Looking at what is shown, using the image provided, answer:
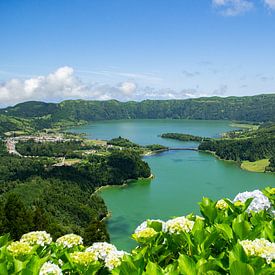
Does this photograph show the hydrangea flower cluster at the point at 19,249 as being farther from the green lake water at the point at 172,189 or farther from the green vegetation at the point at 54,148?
the green vegetation at the point at 54,148

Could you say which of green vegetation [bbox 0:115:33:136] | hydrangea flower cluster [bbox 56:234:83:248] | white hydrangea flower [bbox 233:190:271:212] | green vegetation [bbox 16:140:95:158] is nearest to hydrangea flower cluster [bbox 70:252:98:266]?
hydrangea flower cluster [bbox 56:234:83:248]

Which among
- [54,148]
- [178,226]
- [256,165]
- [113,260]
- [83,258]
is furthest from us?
[54,148]

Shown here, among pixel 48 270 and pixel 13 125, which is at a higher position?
pixel 48 270

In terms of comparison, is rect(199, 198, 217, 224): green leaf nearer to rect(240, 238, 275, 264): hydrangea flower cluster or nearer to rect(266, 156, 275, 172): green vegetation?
rect(240, 238, 275, 264): hydrangea flower cluster

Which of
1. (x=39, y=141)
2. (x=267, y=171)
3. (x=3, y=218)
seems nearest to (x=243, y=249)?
(x=3, y=218)

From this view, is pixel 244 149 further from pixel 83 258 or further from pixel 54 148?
pixel 83 258

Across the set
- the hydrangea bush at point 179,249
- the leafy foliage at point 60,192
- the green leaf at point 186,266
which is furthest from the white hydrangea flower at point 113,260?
the leafy foliage at point 60,192

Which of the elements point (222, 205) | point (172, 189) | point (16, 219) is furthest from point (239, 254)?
point (172, 189)
